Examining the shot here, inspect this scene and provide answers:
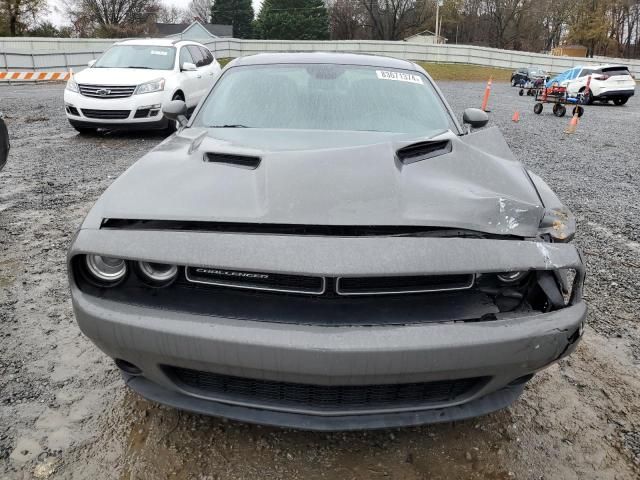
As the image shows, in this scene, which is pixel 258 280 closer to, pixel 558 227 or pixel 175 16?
pixel 558 227

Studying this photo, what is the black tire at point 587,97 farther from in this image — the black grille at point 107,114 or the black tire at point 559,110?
the black grille at point 107,114

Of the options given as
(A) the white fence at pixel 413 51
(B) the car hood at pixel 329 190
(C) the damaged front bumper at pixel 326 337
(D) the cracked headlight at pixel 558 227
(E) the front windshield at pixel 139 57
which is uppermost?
(A) the white fence at pixel 413 51

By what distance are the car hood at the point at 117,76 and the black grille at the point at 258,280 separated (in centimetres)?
722

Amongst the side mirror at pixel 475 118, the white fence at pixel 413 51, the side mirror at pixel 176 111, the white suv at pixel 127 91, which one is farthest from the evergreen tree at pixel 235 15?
the side mirror at pixel 475 118

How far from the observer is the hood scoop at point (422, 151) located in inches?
87.9

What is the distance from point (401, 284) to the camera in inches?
68.2

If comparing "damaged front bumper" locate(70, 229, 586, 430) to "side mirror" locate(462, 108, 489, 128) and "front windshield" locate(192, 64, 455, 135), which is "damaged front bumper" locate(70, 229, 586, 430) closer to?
"front windshield" locate(192, 64, 455, 135)

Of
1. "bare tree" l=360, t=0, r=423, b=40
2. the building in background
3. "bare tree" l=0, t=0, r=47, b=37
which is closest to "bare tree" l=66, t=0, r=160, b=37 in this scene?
the building in background

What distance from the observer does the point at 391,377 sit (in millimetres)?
1559

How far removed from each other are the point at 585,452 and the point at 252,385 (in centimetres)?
141

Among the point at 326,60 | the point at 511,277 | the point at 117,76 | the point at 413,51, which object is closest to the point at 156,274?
the point at 511,277

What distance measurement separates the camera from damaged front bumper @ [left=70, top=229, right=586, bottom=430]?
5.02ft

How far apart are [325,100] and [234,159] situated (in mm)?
1029

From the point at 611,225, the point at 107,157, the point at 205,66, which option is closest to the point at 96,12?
the point at 205,66
